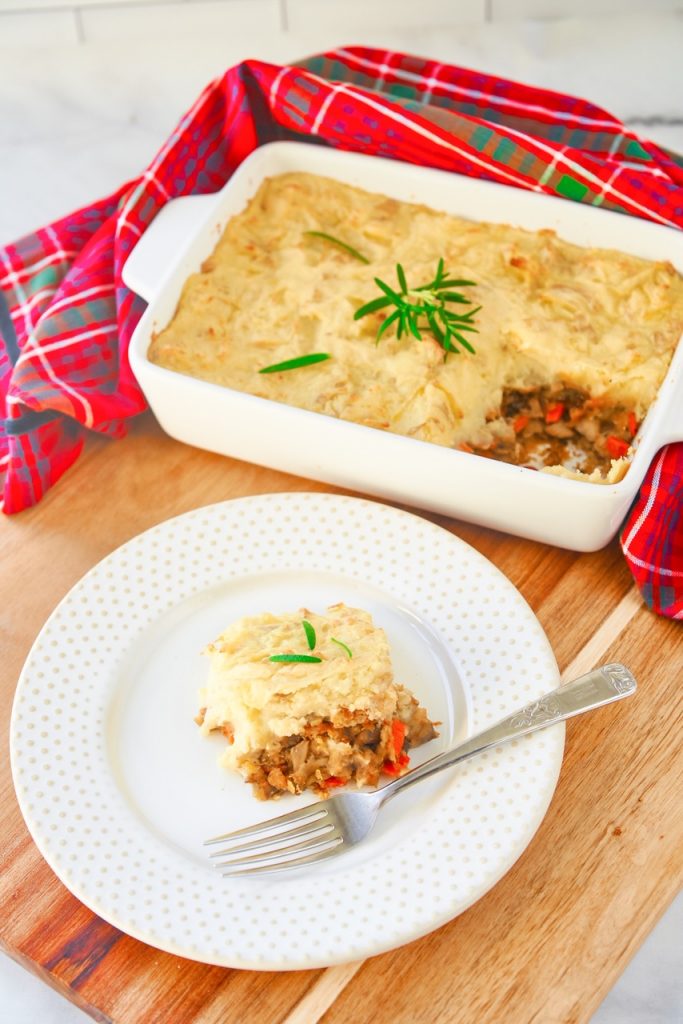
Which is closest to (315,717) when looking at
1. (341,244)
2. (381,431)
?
(381,431)

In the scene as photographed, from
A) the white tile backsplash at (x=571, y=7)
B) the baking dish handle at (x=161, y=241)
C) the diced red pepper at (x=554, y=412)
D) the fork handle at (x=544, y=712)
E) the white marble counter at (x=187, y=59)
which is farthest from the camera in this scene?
the white tile backsplash at (x=571, y=7)

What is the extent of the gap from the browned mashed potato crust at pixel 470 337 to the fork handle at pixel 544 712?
610 millimetres

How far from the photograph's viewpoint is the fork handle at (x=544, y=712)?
2434 millimetres

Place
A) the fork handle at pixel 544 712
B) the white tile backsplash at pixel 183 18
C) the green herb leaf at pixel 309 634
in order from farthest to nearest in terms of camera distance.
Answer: the white tile backsplash at pixel 183 18 → the green herb leaf at pixel 309 634 → the fork handle at pixel 544 712

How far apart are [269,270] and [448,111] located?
0.67 meters

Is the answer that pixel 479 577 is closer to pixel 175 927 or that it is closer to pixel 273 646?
pixel 273 646

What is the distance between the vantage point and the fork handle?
2.43 m

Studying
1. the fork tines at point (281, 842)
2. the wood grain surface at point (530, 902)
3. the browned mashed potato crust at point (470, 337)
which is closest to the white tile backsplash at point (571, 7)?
the browned mashed potato crust at point (470, 337)

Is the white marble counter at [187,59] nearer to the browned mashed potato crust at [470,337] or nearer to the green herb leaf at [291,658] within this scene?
the browned mashed potato crust at [470,337]

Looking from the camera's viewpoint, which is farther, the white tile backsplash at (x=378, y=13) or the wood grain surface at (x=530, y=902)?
the white tile backsplash at (x=378, y=13)

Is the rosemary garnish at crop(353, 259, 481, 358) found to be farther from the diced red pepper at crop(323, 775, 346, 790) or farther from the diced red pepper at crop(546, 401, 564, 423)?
the diced red pepper at crop(323, 775, 346, 790)

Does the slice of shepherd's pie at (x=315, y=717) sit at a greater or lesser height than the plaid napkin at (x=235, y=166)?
lesser

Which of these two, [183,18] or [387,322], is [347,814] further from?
[183,18]

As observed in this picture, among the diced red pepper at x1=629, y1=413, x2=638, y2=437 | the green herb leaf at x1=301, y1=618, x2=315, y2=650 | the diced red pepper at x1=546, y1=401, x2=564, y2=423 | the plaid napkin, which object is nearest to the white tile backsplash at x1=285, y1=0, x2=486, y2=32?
the plaid napkin
